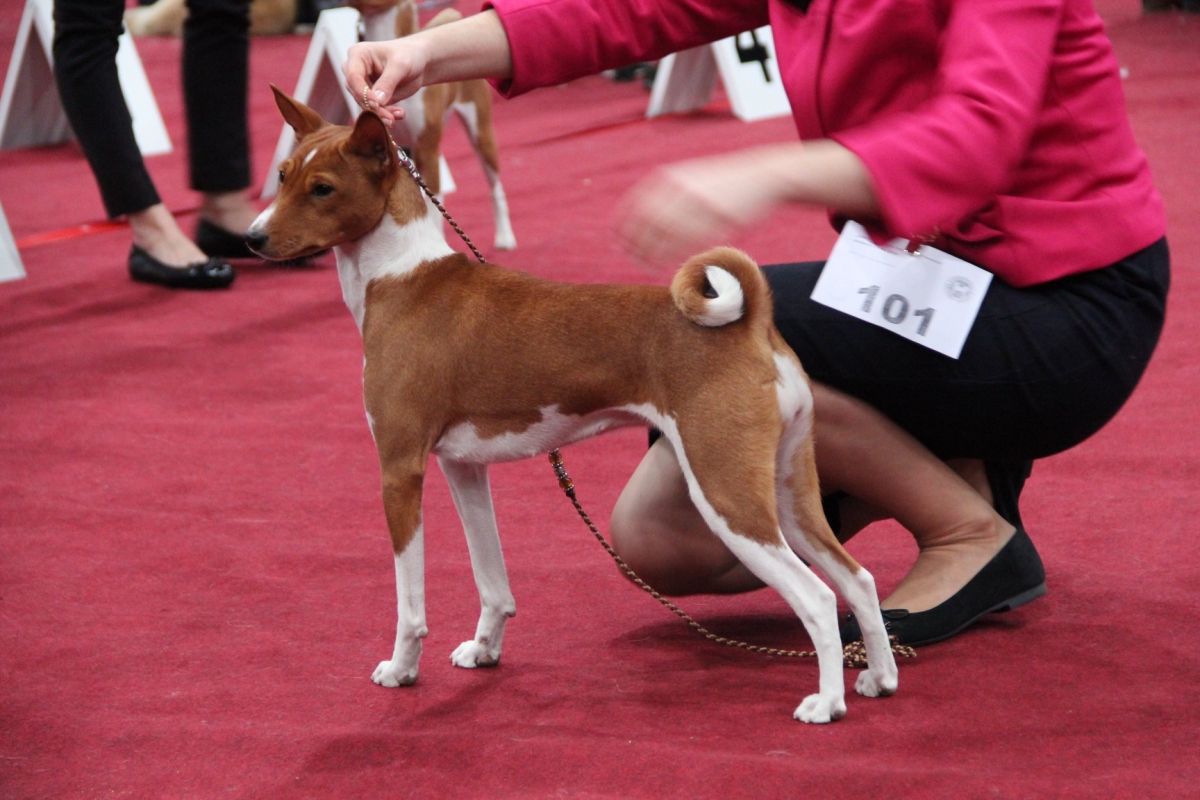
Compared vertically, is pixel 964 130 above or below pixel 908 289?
above

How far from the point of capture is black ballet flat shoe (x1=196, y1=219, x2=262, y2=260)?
4.53 metres

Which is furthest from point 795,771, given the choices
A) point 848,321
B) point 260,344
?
point 260,344

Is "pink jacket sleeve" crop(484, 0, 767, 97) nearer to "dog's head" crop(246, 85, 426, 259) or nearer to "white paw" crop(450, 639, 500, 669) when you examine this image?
"dog's head" crop(246, 85, 426, 259)

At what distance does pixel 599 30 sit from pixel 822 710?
1.05m

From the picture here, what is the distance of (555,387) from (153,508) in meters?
1.27

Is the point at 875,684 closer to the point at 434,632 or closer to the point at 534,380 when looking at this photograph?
the point at 534,380

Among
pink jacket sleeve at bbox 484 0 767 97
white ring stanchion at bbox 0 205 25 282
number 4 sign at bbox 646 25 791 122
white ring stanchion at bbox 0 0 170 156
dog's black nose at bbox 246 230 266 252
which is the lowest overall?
number 4 sign at bbox 646 25 791 122

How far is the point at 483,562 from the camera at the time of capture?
6.34ft

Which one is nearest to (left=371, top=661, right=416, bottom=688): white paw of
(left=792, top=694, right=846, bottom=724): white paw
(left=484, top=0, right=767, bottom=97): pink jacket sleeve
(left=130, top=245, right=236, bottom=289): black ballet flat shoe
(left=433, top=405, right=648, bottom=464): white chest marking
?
(left=433, top=405, right=648, bottom=464): white chest marking

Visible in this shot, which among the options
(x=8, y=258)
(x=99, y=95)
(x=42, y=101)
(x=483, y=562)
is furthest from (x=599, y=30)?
(x=42, y=101)

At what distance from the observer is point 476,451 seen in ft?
6.02

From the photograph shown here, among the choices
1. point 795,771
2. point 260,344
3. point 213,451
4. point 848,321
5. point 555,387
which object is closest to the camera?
point 795,771

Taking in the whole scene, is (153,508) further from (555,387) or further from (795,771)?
(795,771)

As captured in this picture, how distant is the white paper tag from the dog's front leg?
670 millimetres
